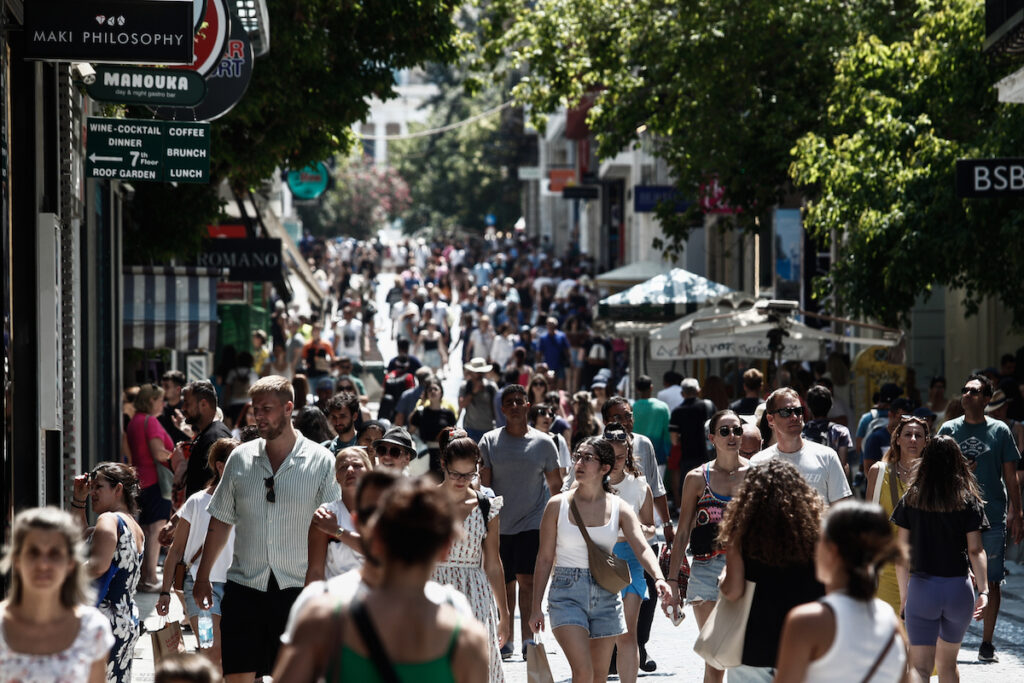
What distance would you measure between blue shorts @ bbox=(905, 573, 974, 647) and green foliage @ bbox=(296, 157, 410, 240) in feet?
263

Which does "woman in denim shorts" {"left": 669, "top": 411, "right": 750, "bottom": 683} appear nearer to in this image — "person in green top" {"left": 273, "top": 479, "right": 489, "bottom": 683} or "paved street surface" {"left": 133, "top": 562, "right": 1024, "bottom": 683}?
"paved street surface" {"left": 133, "top": 562, "right": 1024, "bottom": 683}

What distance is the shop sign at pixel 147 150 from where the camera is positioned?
39.1 feet

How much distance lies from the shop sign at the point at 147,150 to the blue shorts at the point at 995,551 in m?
6.04

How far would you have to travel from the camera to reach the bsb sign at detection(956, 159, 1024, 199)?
1241cm

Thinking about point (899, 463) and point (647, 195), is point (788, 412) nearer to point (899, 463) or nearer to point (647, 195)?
point (899, 463)

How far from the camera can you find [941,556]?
27.1 feet

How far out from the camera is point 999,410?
1395cm

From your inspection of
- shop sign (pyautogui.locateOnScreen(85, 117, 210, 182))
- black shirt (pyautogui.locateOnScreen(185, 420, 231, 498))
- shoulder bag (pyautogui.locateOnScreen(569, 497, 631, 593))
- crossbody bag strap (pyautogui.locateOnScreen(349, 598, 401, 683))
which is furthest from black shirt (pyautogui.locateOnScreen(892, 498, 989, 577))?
shop sign (pyautogui.locateOnScreen(85, 117, 210, 182))

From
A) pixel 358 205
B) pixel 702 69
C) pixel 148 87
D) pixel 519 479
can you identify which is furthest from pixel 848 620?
pixel 358 205

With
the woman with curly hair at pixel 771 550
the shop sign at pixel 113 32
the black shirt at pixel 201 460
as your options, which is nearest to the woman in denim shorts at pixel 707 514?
the woman with curly hair at pixel 771 550

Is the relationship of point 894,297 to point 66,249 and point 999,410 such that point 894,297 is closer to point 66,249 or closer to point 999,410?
point 999,410

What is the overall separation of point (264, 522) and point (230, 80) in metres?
6.50

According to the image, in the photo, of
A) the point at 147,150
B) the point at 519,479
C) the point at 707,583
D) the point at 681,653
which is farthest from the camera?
the point at 147,150

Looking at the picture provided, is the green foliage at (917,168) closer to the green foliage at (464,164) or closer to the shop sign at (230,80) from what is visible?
the shop sign at (230,80)
